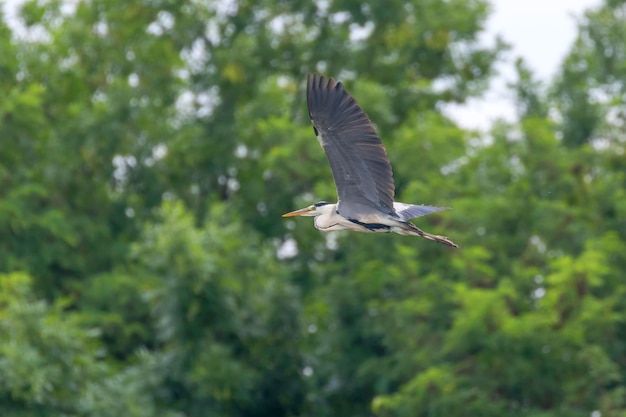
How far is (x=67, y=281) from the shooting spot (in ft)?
83.1

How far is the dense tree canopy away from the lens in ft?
67.1

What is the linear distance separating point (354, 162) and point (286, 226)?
14.6 m

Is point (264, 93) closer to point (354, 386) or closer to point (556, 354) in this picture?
point (354, 386)

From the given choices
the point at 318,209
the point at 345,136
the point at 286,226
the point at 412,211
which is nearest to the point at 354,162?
the point at 345,136

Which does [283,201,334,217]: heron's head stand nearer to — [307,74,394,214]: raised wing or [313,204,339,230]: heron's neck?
[313,204,339,230]: heron's neck

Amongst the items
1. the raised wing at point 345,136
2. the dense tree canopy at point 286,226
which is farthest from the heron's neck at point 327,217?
the dense tree canopy at point 286,226

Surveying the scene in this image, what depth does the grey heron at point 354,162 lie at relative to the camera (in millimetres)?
11328

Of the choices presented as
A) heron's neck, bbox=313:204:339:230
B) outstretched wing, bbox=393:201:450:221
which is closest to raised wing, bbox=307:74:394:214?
outstretched wing, bbox=393:201:450:221

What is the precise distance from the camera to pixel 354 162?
1155cm

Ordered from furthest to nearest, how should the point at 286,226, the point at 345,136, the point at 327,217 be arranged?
the point at 286,226 → the point at 327,217 → the point at 345,136

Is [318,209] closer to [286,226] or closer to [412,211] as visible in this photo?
[412,211]

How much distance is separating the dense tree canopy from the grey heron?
26.4ft

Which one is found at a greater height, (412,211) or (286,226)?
(412,211)

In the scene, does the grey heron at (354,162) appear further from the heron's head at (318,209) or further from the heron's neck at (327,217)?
the heron's head at (318,209)
